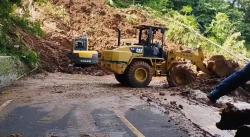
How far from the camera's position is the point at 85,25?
40406mm

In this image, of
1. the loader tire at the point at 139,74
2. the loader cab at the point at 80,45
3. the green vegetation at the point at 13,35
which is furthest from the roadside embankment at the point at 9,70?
the loader cab at the point at 80,45

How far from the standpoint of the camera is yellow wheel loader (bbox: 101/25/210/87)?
2109 cm

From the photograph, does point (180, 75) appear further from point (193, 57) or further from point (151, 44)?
point (151, 44)

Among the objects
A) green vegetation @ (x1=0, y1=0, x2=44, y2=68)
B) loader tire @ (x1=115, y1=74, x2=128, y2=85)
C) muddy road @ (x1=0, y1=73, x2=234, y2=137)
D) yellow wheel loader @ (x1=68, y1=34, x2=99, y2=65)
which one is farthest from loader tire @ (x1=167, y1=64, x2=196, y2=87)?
yellow wheel loader @ (x1=68, y1=34, x2=99, y2=65)

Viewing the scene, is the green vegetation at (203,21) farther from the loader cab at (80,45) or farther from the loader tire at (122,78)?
the loader tire at (122,78)

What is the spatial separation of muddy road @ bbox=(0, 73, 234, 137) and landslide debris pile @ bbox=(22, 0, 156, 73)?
14685 millimetres

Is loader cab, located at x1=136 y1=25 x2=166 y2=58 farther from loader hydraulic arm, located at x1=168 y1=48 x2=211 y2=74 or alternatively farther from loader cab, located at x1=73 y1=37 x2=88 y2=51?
loader cab, located at x1=73 y1=37 x2=88 y2=51

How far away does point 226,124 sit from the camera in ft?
20.4

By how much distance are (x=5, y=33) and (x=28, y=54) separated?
168 centimetres

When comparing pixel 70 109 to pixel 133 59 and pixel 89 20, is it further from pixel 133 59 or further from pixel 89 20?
pixel 89 20

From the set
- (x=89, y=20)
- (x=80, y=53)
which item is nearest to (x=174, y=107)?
(x=80, y=53)

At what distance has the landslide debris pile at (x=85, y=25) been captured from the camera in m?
34.7

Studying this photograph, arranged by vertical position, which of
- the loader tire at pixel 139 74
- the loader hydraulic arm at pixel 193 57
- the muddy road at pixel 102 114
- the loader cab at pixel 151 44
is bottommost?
the muddy road at pixel 102 114

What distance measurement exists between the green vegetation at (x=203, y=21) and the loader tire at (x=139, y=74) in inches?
565
